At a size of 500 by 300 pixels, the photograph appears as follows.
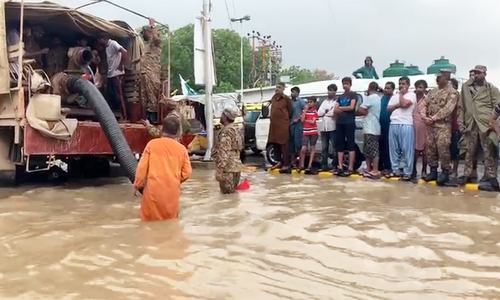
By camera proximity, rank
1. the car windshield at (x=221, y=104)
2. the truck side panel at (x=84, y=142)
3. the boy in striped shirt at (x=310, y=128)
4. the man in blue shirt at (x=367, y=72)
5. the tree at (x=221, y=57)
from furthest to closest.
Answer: the tree at (x=221, y=57) < the car windshield at (x=221, y=104) < the man in blue shirt at (x=367, y=72) < the boy in striped shirt at (x=310, y=128) < the truck side panel at (x=84, y=142)

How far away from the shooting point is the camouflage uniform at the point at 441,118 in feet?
28.2

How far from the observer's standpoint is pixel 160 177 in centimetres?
584

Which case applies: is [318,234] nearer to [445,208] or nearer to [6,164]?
[445,208]

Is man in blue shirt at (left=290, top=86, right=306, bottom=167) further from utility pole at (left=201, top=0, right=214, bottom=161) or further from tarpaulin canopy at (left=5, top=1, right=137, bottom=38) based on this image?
tarpaulin canopy at (left=5, top=1, right=137, bottom=38)

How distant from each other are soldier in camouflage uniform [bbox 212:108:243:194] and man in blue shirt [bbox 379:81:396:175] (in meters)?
2.93

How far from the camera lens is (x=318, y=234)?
17.8ft

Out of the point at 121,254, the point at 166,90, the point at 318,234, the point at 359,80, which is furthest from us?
the point at 359,80

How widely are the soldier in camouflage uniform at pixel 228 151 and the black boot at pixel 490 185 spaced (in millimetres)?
3249

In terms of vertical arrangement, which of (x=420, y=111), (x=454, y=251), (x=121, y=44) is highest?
(x=121, y=44)

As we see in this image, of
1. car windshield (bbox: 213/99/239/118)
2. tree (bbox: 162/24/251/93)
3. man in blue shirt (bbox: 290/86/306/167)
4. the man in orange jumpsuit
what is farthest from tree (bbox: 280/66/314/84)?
the man in orange jumpsuit

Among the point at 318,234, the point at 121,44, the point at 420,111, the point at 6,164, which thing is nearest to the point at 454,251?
the point at 318,234

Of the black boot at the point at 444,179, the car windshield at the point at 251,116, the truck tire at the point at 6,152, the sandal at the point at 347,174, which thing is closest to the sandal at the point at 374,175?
the sandal at the point at 347,174

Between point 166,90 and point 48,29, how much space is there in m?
2.15

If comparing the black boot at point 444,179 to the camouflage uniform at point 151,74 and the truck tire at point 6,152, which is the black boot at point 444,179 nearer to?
the camouflage uniform at point 151,74
